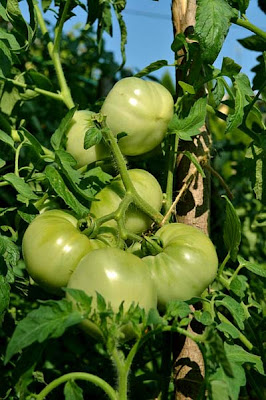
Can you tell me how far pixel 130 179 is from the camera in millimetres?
1093

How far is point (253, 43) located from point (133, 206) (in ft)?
2.01

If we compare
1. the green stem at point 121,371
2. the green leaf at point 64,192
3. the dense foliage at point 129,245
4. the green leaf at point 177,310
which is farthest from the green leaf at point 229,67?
the green stem at point 121,371

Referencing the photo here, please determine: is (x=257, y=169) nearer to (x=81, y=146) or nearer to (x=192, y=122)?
(x=192, y=122)

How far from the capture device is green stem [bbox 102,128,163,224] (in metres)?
1.07

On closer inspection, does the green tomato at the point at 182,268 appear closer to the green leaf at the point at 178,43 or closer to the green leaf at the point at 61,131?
the green leaf at the point at 61,131

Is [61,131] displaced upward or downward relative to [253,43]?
downward

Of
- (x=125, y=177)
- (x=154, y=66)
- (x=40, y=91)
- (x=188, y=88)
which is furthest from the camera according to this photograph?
(x=40, y=91)

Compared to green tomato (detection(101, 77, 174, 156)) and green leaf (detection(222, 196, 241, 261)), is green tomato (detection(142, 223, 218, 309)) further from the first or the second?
green tomato (detection(101, 77, 174, 156))

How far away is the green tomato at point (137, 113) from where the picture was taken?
1160mm

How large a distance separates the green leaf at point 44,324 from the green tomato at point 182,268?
22 centimetres

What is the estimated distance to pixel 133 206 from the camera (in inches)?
43.4

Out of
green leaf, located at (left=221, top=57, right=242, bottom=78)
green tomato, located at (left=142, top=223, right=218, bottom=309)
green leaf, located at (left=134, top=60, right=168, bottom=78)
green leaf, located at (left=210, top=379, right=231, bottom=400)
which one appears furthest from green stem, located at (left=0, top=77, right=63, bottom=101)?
green leaf, located at (left=210, top=379, right=231, bottom=400)

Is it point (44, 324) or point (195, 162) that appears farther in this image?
point (195, 162)

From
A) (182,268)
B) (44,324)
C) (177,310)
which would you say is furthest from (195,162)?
(44,324)
